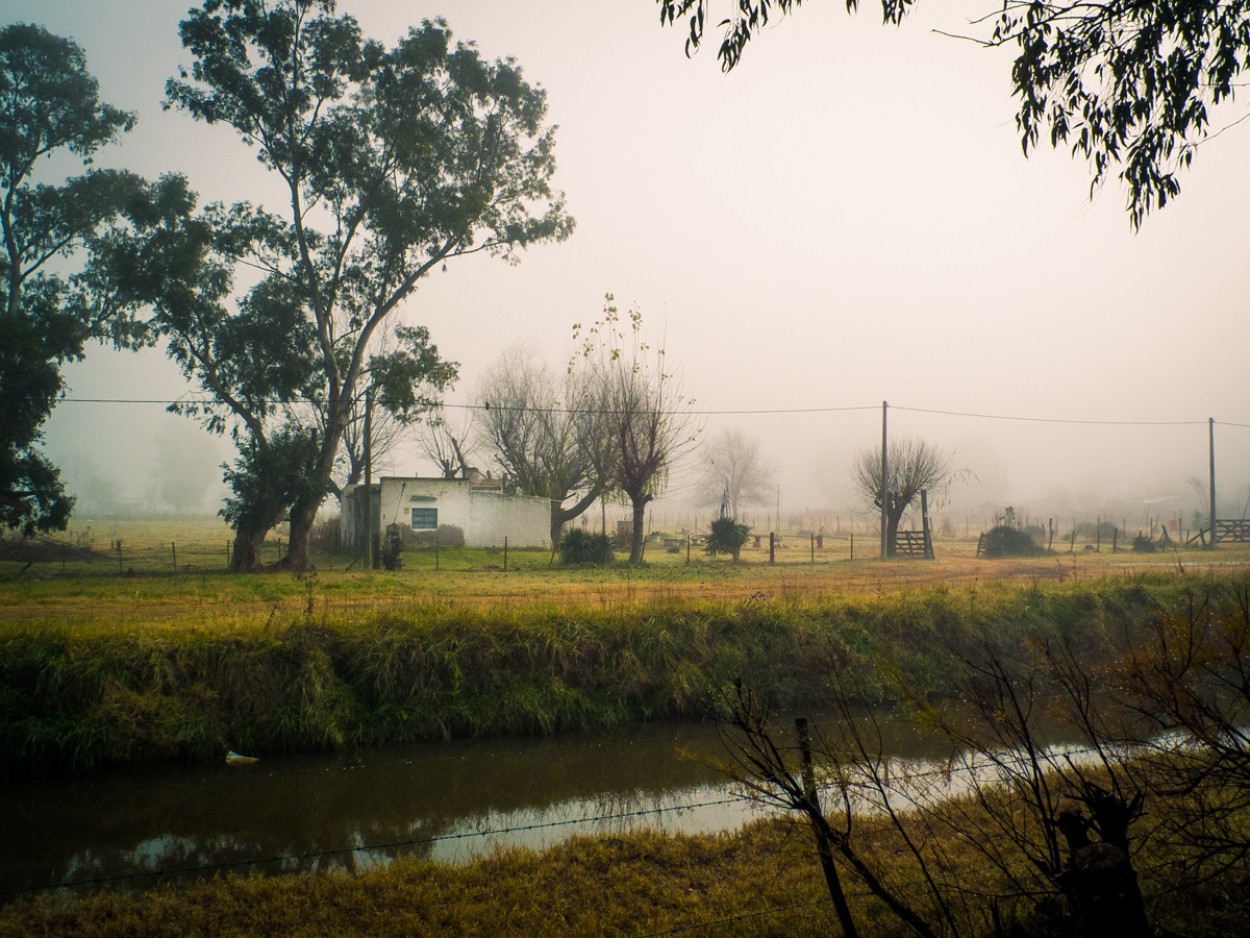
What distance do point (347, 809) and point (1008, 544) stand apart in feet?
114

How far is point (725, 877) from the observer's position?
6.78m

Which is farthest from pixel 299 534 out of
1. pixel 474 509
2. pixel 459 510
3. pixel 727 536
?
pixel 727 536

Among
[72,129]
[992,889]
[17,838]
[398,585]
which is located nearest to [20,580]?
[398,585]

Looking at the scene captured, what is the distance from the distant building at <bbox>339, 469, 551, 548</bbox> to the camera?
3388 centimetres

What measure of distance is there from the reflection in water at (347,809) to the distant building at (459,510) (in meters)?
22.3

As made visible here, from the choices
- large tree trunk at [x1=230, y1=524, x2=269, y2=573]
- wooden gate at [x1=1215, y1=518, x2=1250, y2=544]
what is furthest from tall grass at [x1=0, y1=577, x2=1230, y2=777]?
wooden gate at [x1=1215, y1=518, x2=1250, y2=544]

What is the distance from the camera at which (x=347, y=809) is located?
9242 mm

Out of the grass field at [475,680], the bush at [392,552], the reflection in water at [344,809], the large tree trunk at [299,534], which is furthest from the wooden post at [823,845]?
the large tree trunk at [299,534]

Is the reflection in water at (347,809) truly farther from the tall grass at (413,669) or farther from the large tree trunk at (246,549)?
the large tree trunk at (246,549)

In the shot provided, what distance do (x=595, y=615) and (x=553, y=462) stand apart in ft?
101

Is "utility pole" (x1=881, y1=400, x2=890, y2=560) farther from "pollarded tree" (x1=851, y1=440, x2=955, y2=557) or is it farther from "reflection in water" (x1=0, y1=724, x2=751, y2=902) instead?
"reflection in water" (x1=0, y1=724, x2=751, y2=902)

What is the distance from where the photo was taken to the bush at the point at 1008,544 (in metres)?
37.3

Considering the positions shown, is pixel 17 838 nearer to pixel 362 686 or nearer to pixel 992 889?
pixel 362 686

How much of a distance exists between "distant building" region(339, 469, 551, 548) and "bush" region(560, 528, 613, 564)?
5.49m
